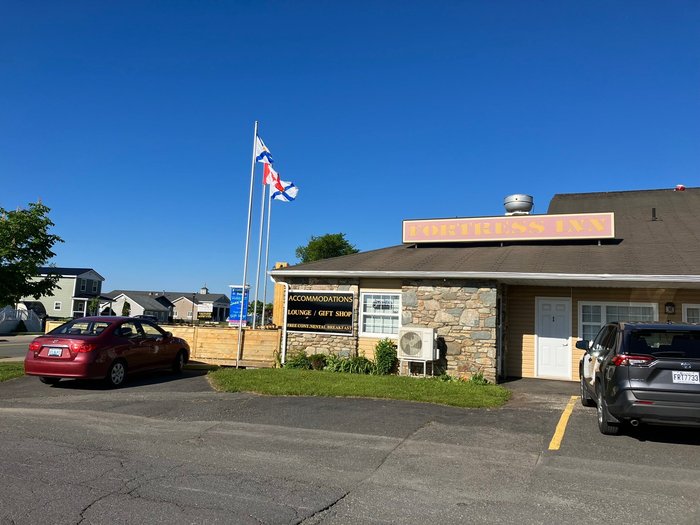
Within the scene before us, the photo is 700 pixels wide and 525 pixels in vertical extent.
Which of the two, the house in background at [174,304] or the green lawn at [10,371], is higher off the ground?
the house in background at [174,304]

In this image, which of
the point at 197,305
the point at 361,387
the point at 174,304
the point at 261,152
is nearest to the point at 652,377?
the point at 361,387

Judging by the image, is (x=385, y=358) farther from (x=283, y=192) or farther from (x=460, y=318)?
(x=283, y=192)

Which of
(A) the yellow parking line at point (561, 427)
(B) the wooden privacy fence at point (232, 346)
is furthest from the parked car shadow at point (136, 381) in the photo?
(A) the yellow parking line at point (561, 427)

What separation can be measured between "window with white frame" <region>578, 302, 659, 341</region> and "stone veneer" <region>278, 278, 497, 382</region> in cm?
257

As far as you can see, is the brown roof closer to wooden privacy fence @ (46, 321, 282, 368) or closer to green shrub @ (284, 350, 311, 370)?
wooden privacy fence @ (46, 321, 282, 368)

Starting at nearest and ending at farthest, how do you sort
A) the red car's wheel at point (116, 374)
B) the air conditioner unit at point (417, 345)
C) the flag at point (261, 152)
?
1. the red car's wheel at point (116, 374)
2. the air conditioner unit at point (417, 345)
3. the flag at point (261, 152)

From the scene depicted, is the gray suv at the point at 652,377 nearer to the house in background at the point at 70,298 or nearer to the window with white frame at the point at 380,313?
the window with white frame at the point at 380,313

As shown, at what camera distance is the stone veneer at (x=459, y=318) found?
507 inches

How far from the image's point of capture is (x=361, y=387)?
35.9 ft

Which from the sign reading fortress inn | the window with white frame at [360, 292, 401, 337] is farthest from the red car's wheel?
the sign reading fortress inn

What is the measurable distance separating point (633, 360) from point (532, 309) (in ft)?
24.3

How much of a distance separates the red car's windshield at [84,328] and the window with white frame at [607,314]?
11472mm

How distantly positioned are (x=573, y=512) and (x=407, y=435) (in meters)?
2.98

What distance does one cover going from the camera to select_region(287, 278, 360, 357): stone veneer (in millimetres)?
14613
